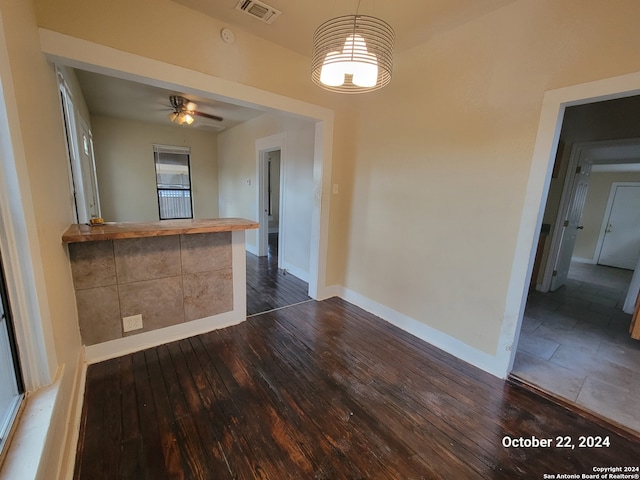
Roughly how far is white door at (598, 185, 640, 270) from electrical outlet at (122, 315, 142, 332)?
8.60m

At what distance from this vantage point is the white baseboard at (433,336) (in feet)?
6.84

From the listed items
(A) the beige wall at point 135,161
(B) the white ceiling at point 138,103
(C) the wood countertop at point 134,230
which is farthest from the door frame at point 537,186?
(A) the beige wall at point 135,161

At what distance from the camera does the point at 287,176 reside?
4.09 m

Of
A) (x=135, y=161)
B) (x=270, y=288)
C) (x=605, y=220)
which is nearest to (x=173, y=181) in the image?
(x=135, y=161)

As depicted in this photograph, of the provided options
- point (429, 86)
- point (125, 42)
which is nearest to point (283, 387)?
point (125, 42)

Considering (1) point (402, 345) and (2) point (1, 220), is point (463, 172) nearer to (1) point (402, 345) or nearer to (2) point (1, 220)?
(1) point (402, 345)

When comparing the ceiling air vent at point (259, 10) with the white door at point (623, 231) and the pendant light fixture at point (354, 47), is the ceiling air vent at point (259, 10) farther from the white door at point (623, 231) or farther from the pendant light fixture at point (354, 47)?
the white door at point (623, 231)

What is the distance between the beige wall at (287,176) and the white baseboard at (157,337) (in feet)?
5.13

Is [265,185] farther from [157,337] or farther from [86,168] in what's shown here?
[157,337]

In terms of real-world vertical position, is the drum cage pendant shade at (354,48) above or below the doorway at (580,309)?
above

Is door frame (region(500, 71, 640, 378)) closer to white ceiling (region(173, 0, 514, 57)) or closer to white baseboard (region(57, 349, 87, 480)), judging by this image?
white ceiling (region(173, 0, 514, 57))

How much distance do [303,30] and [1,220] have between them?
7.49 ft

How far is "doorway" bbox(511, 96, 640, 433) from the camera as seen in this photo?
1942 millimetres

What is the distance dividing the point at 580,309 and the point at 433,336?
234cm
